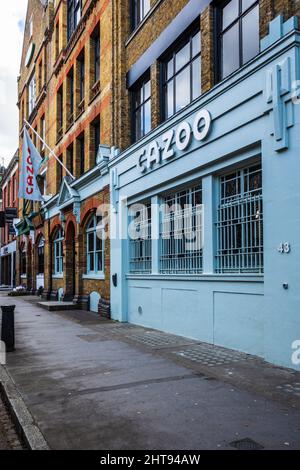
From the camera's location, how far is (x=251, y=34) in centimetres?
842

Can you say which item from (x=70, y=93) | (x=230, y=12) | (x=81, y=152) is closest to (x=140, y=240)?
(x=230, y=12)

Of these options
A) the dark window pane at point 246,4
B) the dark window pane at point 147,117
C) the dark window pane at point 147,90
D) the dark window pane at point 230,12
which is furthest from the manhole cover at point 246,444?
the dark window pane at point 147,90

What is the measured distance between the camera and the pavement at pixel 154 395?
4.29 metres

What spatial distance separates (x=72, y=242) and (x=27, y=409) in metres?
14.9

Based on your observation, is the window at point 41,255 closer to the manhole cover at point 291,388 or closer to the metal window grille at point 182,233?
the metal window grille at point 182,233

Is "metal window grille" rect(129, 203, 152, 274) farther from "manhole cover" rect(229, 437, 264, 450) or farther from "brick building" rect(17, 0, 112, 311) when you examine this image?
"manhole cover" rect(229, 437, 264, 450)

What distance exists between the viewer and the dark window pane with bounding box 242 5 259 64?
27.1 feet

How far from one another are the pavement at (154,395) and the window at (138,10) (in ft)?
31.9

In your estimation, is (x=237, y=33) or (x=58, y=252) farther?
(x=58, y=252)

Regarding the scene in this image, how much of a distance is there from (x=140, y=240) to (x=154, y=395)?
7.59 metres

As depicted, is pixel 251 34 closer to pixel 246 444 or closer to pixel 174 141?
pixel 174 141

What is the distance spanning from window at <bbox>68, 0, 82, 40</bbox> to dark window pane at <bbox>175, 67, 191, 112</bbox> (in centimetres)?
1044

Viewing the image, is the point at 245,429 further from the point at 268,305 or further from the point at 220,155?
the point at 220,155

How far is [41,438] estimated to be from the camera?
4363 mm
